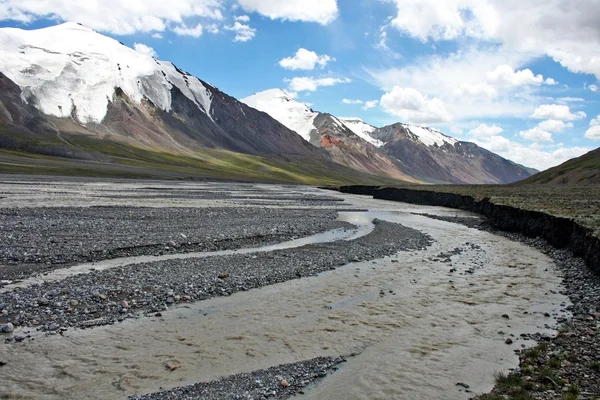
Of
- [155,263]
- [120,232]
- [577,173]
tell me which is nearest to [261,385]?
[155,263]

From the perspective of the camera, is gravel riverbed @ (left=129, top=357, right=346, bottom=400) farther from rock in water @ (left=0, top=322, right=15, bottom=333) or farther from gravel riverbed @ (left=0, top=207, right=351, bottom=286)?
gravel riverbed @ (left=0, top=207, right=351, bottom=286)

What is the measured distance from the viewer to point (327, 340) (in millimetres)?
14352

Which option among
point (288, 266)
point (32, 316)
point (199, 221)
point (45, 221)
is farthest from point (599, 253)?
point (45, 221)

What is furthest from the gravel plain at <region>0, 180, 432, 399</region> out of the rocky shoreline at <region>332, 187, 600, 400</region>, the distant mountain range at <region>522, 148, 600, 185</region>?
the distant mountain range at <region>522, 148, 600, 185</region>

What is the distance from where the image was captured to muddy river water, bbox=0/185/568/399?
36.8ft

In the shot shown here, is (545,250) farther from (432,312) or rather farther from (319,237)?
(432,312)

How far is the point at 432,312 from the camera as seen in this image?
17672 millimetres

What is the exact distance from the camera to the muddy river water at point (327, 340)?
1123 centimetres

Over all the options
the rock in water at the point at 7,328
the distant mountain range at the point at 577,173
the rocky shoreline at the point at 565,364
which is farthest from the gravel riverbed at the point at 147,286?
the distant mountain range at the point at 577,173

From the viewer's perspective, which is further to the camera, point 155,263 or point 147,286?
point 155,263

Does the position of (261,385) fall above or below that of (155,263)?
below

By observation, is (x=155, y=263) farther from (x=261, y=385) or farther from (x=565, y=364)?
(x=565, y=364)

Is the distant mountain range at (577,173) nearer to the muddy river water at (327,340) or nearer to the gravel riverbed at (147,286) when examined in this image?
the muddy river water at (327,340)

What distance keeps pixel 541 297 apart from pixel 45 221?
32672 mm
